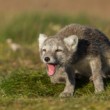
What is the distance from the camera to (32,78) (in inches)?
438

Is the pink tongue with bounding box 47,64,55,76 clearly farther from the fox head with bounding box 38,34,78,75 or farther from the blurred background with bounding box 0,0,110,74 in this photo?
the blurred background with bounding box 0,0,110,74

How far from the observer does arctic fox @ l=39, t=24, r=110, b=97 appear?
10.3 metres

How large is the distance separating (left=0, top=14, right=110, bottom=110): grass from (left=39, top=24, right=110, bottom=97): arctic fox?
199mm

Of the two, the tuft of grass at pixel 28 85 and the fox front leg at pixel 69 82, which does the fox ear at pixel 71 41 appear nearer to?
the fox front leg at pixel 69 82

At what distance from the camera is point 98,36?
11234 mm

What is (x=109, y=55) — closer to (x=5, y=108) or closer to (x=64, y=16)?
(x=5, y=108)

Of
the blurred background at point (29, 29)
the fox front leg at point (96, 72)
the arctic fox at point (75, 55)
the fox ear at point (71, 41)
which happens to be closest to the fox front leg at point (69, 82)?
the arctic fox at point (75, 55)

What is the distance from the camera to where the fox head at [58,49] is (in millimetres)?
10164

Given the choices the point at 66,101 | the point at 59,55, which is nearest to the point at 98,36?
the point at 59,55

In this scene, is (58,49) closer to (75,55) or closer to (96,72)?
(75,55)

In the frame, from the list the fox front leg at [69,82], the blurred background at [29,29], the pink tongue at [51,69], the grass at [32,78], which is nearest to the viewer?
the grass at [32,78]

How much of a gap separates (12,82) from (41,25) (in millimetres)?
7370

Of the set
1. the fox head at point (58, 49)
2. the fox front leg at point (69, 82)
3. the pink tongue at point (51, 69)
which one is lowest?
the fox front leg at point (69, 82)

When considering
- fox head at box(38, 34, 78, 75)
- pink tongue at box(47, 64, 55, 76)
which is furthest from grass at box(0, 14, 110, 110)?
fox head at box(38, 34, 78, 75)
